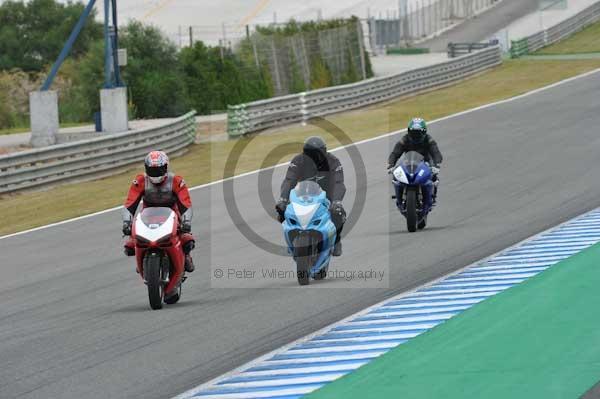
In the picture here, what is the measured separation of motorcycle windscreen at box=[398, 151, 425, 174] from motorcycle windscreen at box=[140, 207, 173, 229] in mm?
6039

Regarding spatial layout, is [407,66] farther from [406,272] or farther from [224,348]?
[224,348]

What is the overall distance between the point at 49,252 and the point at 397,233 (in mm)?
5468

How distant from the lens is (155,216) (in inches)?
492

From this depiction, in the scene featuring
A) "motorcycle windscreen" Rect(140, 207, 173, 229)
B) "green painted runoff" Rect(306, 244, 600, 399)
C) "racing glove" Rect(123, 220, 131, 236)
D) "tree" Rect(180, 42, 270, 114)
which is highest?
"tree" Rect(180, 42, 270, 114)

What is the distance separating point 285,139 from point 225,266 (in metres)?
18.5

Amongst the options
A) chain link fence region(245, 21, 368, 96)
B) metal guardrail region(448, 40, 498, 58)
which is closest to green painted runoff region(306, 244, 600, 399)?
chain link fence region(245, 21, 368, 96)

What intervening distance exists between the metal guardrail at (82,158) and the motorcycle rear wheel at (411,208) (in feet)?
39.0

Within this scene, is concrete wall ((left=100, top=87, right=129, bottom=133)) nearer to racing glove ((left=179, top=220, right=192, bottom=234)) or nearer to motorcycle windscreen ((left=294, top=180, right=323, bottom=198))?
motorcycle windscreen ((left=294, top=180, right=323, bottom=198))

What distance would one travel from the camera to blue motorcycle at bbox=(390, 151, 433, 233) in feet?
57.9

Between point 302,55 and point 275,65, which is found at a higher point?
point 302,55

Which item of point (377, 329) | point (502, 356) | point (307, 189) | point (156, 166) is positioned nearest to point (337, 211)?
point (307, 189)

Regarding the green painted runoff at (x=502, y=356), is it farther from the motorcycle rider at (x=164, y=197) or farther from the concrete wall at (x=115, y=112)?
the concrete wall at (x=115, y=112)

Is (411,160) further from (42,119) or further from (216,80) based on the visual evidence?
(216,80)

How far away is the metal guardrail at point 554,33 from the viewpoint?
55.9m
